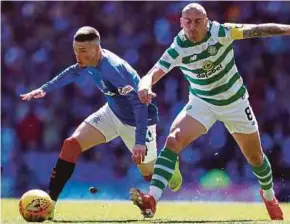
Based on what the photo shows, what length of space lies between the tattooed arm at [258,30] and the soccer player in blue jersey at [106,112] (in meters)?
1.08

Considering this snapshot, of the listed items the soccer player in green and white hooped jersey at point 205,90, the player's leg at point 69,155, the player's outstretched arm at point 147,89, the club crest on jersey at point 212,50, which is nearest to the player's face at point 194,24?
the soccer player in green and white hooped jersey at point 205,90

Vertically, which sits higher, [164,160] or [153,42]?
[164,160]

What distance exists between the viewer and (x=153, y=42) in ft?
53.3

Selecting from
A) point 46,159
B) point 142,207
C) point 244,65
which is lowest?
point 46,159

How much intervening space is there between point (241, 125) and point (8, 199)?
574 cm

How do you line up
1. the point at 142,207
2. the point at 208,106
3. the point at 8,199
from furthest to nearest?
the point at 8,199 < the point at 208,106 < the point at 142,207

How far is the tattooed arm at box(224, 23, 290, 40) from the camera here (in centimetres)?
858

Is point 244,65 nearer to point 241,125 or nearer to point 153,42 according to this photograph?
point 153,42

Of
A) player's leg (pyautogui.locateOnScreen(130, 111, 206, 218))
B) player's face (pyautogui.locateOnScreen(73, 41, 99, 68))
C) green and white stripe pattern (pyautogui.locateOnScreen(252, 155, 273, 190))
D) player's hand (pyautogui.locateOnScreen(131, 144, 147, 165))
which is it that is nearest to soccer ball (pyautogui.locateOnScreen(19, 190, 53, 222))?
player's leg (pyautogui.locateOnScreen(130, 111, 206, 218))

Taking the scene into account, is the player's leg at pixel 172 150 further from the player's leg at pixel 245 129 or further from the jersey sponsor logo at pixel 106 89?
the jersey sponsor logo at pixel 106 89

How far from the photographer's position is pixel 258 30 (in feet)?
28.5

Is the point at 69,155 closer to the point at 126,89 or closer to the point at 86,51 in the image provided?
the point at 126,89

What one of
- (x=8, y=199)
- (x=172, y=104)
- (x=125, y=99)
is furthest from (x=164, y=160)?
(x=172, y=104)

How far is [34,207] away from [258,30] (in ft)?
8.58
